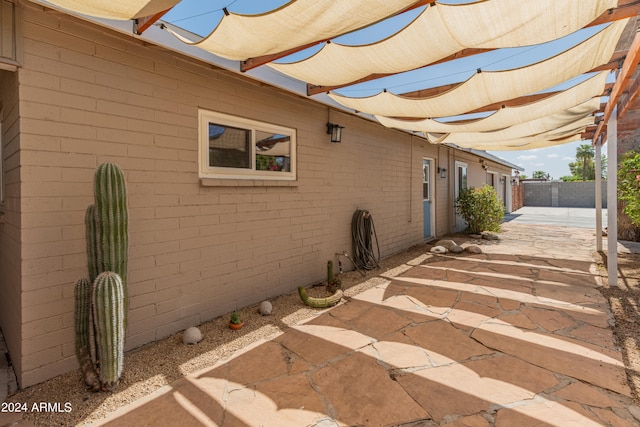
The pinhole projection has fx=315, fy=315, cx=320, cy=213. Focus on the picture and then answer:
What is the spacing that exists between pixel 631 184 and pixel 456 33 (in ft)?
21.5

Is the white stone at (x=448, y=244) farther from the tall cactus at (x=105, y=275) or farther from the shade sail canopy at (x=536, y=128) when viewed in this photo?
the tall cactus at (x=105, y=275)

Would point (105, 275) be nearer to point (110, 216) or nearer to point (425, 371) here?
point (110, 216)

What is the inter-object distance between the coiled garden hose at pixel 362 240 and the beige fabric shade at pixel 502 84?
1972 millimetres

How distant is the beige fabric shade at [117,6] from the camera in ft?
6.64

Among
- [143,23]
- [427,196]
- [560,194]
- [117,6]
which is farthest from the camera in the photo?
[560,194]

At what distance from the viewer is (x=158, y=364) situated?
273cm

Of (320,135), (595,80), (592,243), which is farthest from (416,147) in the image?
(592,243)

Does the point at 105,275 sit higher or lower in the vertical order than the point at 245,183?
lower

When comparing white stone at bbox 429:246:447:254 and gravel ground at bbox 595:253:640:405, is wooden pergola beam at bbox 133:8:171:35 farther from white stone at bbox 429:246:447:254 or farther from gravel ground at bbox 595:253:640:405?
white stone at bbox 429:246:447:254

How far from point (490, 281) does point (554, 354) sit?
233 centimetres

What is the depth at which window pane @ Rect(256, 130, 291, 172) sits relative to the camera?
4230 mm

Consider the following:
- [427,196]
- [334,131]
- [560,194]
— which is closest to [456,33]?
[334,131]

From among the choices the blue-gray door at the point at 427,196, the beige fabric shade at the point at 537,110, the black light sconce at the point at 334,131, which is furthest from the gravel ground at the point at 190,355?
the blue-gray door at the point at 427,196

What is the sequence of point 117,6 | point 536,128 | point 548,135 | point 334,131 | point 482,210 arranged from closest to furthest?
point 117,6
point 334,131
point 536,128
point 548,135
point 482,210
